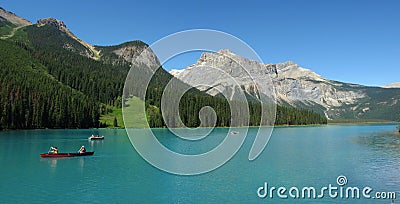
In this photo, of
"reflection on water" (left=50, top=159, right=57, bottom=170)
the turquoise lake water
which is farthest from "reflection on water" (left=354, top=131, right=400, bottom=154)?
"reflection on water" (left=50, top=159, right=57, bottom=170)

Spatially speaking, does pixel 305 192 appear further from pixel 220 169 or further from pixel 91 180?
pixel 91 180

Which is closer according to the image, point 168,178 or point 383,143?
point 168,178

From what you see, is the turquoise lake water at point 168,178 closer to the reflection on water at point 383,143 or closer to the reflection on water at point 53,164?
the reflection on water at point 53,164

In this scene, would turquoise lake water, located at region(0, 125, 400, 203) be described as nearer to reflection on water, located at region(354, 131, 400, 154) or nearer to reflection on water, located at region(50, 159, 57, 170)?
reflection on water, located at region(50, 159, 57, 170)

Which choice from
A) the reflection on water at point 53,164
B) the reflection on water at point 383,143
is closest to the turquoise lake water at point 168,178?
the reflection on water at point 53,164

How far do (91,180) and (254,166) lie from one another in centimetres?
2276

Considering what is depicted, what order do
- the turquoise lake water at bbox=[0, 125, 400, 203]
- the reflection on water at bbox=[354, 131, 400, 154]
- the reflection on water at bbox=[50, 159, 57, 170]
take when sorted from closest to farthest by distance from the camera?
the turquoise lake water at bbox=[0, 125, 400, 203]
the reflection on water at bbox=[50, 159, 57, 170]
the reflection on water at bbox=[354, 131, 400, 154]

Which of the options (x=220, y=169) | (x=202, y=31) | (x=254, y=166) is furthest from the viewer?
(x=254, y=166)

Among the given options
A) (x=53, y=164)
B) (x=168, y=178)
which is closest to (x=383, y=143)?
(x=168, y=178)

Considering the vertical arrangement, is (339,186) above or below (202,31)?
below

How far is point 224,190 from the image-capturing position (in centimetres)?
3347

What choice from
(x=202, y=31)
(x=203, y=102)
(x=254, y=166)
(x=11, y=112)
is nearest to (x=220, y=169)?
(x=254, y=166)

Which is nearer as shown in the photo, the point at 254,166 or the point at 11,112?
the point at 254,166

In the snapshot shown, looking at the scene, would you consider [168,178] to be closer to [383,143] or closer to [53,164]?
[53,164]
